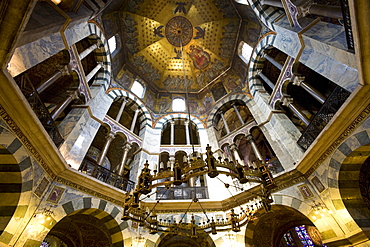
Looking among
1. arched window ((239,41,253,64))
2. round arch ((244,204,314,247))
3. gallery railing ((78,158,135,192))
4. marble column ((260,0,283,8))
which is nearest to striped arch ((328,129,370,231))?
round arch ((244,204,314,247))

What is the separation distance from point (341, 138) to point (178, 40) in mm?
12282

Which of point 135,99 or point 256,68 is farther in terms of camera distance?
point 135,99

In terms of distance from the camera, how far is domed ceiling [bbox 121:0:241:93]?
41.9 ft

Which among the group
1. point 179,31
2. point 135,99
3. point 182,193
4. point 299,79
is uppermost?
point 179,31

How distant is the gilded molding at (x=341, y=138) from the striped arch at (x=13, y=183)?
8405 millimetres

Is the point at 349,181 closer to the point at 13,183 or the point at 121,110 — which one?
the point at 13,183

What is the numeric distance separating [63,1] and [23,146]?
508 centimetres

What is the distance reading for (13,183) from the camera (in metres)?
4.98

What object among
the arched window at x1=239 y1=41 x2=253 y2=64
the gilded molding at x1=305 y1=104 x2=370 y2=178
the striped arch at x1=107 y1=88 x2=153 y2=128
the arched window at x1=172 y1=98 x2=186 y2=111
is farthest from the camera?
the arched window at x1=172 y1=98 x2=186 y2=111

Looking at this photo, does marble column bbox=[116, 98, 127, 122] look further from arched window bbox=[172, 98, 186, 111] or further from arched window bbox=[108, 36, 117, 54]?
arched window bbox=[172, 98, 186, 111]

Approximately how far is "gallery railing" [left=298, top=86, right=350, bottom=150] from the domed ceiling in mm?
7169

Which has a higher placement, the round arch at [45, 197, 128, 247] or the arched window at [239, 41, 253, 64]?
the arched window at [239, 41, 253, 64]

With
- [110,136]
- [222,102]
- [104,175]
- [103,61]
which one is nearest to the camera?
[104,175]

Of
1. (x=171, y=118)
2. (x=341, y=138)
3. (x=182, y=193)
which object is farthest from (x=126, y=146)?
(x=341, y=138)
